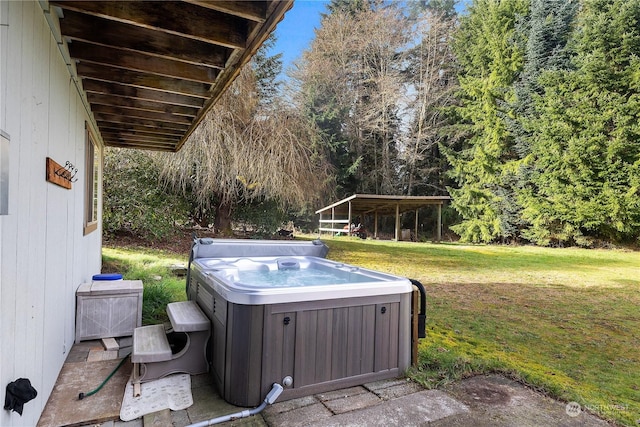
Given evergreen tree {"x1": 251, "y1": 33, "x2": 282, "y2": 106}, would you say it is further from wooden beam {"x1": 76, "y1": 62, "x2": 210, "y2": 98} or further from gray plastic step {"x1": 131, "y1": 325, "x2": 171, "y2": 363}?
gray plastic step {"x1": 131, "y1": 325, "x2": 171, "y2": 363}

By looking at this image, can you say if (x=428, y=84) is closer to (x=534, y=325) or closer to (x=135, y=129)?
(x=534, y=325)

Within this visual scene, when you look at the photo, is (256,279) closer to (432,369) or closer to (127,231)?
(432,369)

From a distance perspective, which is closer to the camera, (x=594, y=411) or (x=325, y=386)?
(x=594, y=411)

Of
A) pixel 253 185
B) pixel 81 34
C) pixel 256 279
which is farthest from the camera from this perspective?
pixel 253 185

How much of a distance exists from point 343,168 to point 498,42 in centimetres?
951

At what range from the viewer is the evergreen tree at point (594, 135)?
12664 millimetres

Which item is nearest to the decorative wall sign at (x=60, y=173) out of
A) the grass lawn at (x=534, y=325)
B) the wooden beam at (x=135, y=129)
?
the wooden beam at (x=135, y=129)

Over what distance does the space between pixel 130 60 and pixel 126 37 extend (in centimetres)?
31

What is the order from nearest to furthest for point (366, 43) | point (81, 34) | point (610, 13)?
point (81, 34) < point (610, 13) < point (366, 43)

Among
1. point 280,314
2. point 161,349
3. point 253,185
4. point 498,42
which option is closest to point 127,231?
point 253,185

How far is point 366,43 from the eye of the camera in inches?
717

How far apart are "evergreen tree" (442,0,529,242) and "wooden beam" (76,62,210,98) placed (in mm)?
15937

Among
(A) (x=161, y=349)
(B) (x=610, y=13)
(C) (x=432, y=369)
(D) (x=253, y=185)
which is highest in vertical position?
(B) (x=610, y=13)

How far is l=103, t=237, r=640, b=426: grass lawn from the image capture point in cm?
266
